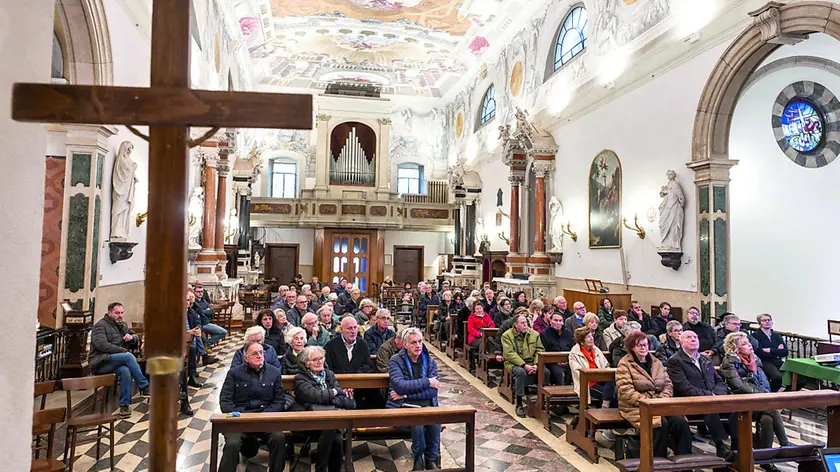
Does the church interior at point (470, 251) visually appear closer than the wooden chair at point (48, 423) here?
Yes

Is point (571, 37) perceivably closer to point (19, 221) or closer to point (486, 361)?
point (486, 361)

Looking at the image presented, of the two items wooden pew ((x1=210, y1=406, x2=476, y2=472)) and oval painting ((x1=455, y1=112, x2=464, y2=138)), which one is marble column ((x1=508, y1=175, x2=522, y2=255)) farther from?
wooden pew ((x1=210, y1=406, x2=476, y2=472))

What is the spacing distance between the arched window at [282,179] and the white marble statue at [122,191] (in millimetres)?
14869

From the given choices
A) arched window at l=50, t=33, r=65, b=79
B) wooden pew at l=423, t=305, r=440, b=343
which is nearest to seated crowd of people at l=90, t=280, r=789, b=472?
wooden pew at l=423, t=305, r=440, b=343

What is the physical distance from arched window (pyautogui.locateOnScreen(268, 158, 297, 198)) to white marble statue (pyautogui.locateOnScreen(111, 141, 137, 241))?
14869 mm

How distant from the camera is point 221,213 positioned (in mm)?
13273

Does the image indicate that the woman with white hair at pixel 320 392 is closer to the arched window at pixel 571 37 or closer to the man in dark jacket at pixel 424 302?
the man in dark jacket at pixel 424 302

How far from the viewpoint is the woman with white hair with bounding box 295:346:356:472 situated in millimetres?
4113

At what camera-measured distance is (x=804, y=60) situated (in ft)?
31.3

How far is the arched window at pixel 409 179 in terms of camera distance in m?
23.5

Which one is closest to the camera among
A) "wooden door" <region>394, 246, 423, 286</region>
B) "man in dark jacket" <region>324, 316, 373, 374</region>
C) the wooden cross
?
the wooden cross

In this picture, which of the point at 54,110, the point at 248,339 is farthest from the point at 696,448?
the point at 54,110

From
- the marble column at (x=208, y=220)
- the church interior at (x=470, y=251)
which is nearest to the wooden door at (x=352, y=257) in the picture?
the church interior at (x=470, y=251)

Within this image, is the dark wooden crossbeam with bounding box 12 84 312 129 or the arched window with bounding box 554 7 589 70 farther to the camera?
the arched window with bounding box 554 7 589 70
